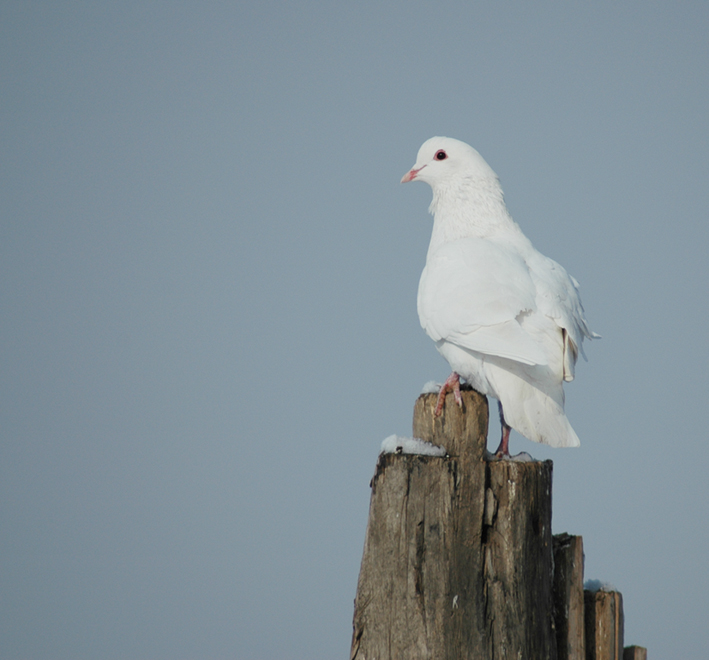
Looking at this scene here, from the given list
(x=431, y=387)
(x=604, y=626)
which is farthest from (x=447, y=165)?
(x=604, y=626)

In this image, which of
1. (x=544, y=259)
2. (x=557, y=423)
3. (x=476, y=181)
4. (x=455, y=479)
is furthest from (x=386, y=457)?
(x=476, y=181)

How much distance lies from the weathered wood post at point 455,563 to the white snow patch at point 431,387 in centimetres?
62

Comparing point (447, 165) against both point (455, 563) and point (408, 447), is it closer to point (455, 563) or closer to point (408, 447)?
point (408, 447)

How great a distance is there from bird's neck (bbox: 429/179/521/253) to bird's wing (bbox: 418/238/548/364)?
0.44 meters

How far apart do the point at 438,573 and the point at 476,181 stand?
3.31 metres

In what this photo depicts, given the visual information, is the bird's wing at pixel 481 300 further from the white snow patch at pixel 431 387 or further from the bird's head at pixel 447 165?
the bird's head at pixel 447 165

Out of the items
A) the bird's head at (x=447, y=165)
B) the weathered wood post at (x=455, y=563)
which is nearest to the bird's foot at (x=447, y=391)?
the weathered wood post at (x=455, y=563)

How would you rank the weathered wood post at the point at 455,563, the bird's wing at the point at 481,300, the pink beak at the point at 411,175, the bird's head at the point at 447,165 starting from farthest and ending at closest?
the pink beak at the point at 411,175 < the bird's head at the point at 447,165 < the bird's wing at the point at 481,300 < the weathered wood post at the point at 455,563

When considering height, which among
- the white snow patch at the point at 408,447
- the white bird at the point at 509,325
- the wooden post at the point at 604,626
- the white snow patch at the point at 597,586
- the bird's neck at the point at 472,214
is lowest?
the wooden post at the point at 604,626

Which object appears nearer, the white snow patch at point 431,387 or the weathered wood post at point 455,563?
the weathered wood post at point 455,563

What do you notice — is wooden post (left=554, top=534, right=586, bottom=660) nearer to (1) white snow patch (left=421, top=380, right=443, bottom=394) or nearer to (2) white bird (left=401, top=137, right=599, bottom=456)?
(2) white bird (left=401, top=137, right=599, bottom=456)

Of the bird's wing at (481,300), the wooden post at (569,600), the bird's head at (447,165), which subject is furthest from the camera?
the bird's head at (447,165)

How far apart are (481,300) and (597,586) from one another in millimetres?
1829

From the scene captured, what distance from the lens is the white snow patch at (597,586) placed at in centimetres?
407
